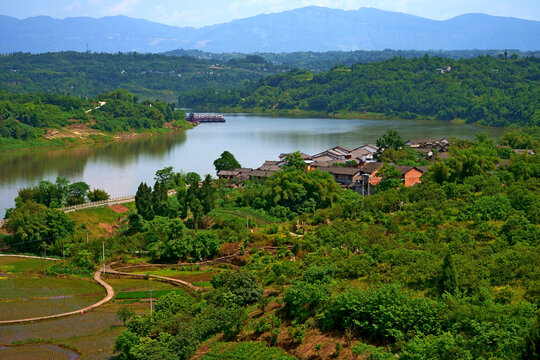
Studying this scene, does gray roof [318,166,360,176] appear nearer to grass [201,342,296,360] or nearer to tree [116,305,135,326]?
tree [116,305,135,326]

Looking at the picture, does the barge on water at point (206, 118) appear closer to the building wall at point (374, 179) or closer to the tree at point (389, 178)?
the building wall at point (374, 179)

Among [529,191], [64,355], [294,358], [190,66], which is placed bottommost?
[64,355]

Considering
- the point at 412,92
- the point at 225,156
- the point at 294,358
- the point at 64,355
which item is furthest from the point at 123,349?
the point at 412,92

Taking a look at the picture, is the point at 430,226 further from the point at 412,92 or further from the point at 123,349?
the point at 412,92

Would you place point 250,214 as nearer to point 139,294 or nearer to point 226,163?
point 139,294

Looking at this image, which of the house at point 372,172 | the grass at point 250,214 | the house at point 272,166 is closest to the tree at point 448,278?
the grass at point 250,214

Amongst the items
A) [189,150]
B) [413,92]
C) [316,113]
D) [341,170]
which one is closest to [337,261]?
[341,170]
